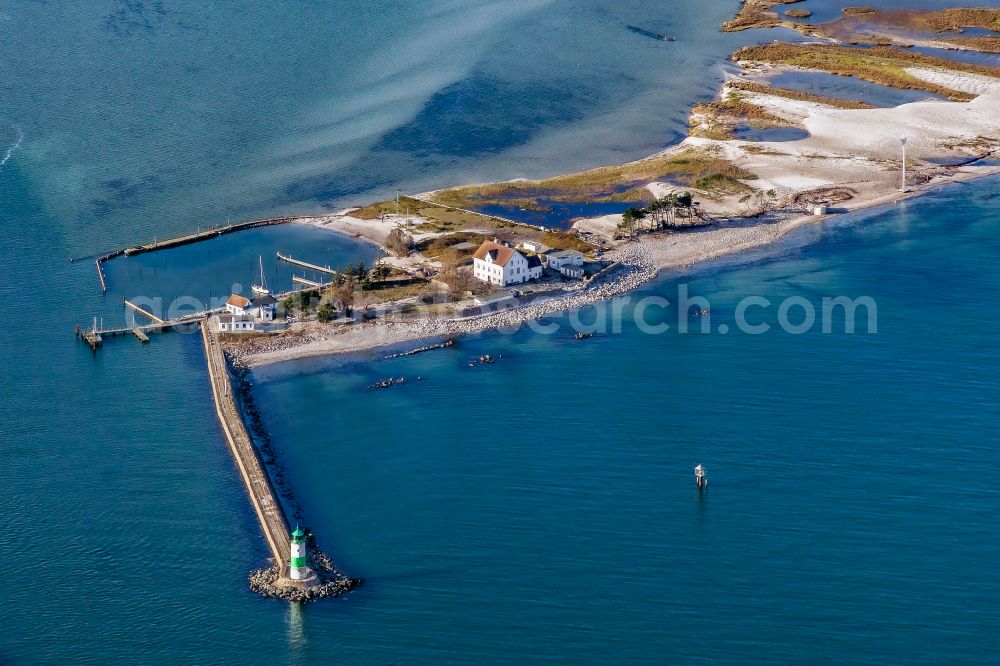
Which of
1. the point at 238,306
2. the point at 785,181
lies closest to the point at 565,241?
the point at 785,181

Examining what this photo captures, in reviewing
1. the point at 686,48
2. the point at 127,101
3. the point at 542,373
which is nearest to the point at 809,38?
the point at 686,48

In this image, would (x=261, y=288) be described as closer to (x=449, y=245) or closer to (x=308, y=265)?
(x=308, y=265)

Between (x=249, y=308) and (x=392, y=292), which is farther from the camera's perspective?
(x=392, y=292)

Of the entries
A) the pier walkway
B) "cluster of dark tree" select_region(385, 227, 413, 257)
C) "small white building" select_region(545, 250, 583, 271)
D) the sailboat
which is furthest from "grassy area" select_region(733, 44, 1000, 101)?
the pier walkway

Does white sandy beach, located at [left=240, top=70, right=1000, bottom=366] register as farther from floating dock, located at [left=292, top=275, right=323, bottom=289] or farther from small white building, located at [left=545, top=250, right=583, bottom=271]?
floating dock, located at [left=292, top=275, right=323, bottom=289]

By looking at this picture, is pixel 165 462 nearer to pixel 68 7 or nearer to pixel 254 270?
pixel 254 270

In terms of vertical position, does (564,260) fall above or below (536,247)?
below
